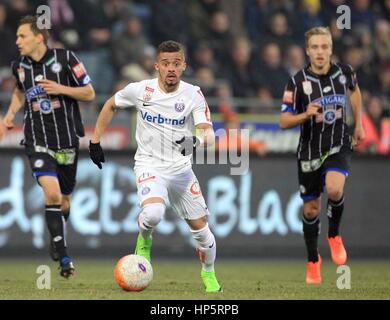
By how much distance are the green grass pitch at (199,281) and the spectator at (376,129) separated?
3267mm

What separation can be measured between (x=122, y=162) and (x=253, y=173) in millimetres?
1953

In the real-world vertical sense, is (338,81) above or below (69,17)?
below

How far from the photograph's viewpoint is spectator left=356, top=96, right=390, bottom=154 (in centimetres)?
1833

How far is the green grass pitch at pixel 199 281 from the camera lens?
9.26 meters

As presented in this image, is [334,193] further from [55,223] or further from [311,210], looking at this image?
[55,223]

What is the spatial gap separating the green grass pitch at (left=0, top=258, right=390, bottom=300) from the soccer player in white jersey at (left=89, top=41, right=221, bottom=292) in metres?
0.53

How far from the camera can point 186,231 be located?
15750mm

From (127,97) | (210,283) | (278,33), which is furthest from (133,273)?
(278,33)

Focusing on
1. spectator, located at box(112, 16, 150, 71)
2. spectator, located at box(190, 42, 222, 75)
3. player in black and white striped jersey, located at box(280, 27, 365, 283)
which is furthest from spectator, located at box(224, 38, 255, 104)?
player in black and white striped jersey, located at box(280, 27, 365, 283)

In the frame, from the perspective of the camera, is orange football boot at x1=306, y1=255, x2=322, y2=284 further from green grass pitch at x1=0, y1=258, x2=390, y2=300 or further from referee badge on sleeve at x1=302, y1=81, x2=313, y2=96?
referee badge on sleeve at x1=302, y1=81, x2=313, y2=96
